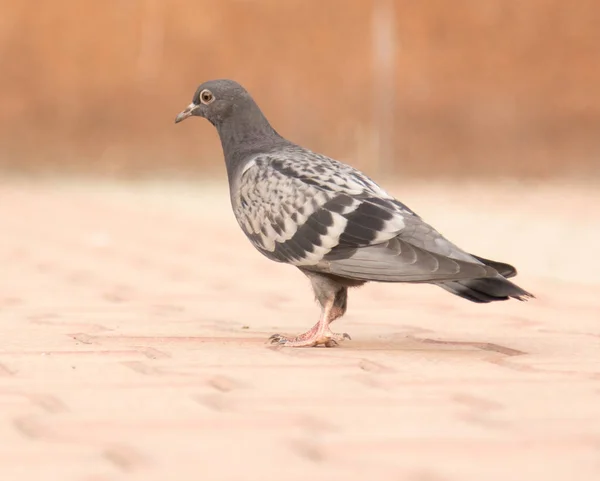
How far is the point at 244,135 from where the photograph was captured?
4.83 meters

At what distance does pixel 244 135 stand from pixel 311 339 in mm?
964

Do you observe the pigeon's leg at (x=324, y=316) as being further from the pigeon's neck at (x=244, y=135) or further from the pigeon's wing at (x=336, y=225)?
the pigeon's neck at (x=244, y=135)

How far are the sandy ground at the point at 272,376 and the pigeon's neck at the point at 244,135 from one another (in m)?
0.67

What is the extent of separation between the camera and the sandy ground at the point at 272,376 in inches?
99.2

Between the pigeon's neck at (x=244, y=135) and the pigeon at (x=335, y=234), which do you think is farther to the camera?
the pigeon's neck at (x=244, y=135)

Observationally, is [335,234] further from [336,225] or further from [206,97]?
[206,97]

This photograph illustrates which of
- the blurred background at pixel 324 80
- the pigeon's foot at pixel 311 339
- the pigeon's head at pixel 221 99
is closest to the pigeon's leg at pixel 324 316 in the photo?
the pigeon's foot at pixel 311 339

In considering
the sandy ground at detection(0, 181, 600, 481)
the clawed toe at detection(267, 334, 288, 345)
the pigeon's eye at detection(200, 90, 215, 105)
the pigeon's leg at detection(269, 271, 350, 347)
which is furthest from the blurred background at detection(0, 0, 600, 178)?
the clawed toe at detection(267, 334, 288, 345)

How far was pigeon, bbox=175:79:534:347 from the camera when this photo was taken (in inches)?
158

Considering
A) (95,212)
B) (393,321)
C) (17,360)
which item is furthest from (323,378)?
(95,212)

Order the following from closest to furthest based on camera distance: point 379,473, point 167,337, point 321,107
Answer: point 379,473 < point 167,337 < point 321,107

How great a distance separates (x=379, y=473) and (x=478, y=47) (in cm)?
1689

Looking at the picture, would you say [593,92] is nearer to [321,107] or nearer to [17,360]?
[321,107]

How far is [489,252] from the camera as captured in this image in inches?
323
